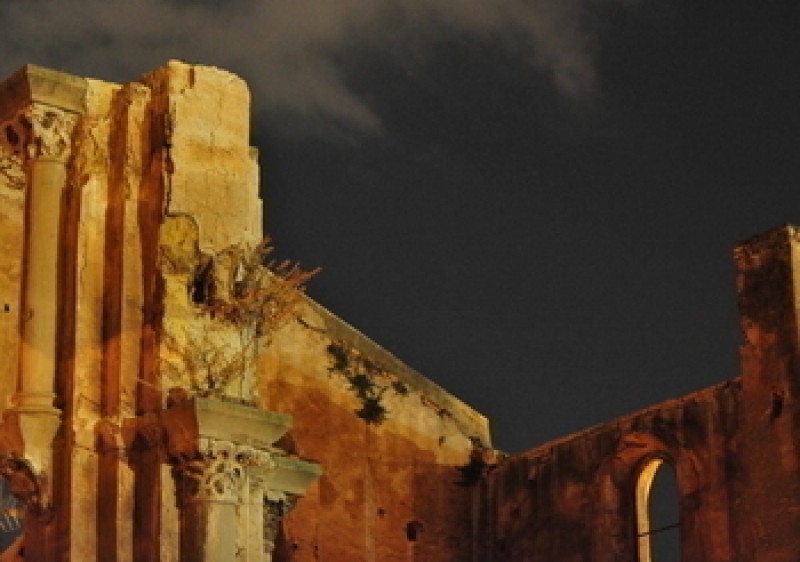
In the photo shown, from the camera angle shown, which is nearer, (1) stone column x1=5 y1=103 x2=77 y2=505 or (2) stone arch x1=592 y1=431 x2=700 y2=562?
(1) stone column x1=5 y1=103 x2=77 y2=505

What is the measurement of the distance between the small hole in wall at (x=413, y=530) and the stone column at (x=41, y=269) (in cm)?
769

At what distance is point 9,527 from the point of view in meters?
17.6

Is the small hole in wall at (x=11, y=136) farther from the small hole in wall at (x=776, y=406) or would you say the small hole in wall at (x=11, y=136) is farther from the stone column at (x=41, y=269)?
the small hole in wall at (x=776, y=406)

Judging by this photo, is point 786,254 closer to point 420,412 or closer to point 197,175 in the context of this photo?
point 420,412

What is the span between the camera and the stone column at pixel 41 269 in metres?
15.0

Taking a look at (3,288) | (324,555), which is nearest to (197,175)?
(3,288)

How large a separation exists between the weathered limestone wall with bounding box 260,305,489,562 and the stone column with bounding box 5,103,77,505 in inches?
217

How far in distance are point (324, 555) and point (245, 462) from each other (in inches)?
251

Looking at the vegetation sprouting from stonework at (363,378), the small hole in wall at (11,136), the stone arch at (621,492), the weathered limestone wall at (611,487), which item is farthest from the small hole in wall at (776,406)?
the small hole in wall at (11,136)

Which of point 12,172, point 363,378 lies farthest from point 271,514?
point 363,378

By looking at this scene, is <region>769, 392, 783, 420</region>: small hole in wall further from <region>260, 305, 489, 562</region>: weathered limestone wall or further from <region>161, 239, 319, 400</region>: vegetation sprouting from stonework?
<region>161, 239, 319, 400</region>: vegetation sprouting from stonework

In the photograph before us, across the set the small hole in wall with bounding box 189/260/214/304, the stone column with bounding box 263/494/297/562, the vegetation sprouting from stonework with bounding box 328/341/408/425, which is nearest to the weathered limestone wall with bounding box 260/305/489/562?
the vegetation sprouting from stonework with bounding box 328/341/408/425

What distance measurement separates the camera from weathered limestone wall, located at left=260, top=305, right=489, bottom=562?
21.2 m

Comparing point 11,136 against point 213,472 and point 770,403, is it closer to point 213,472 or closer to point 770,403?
point 213,472
